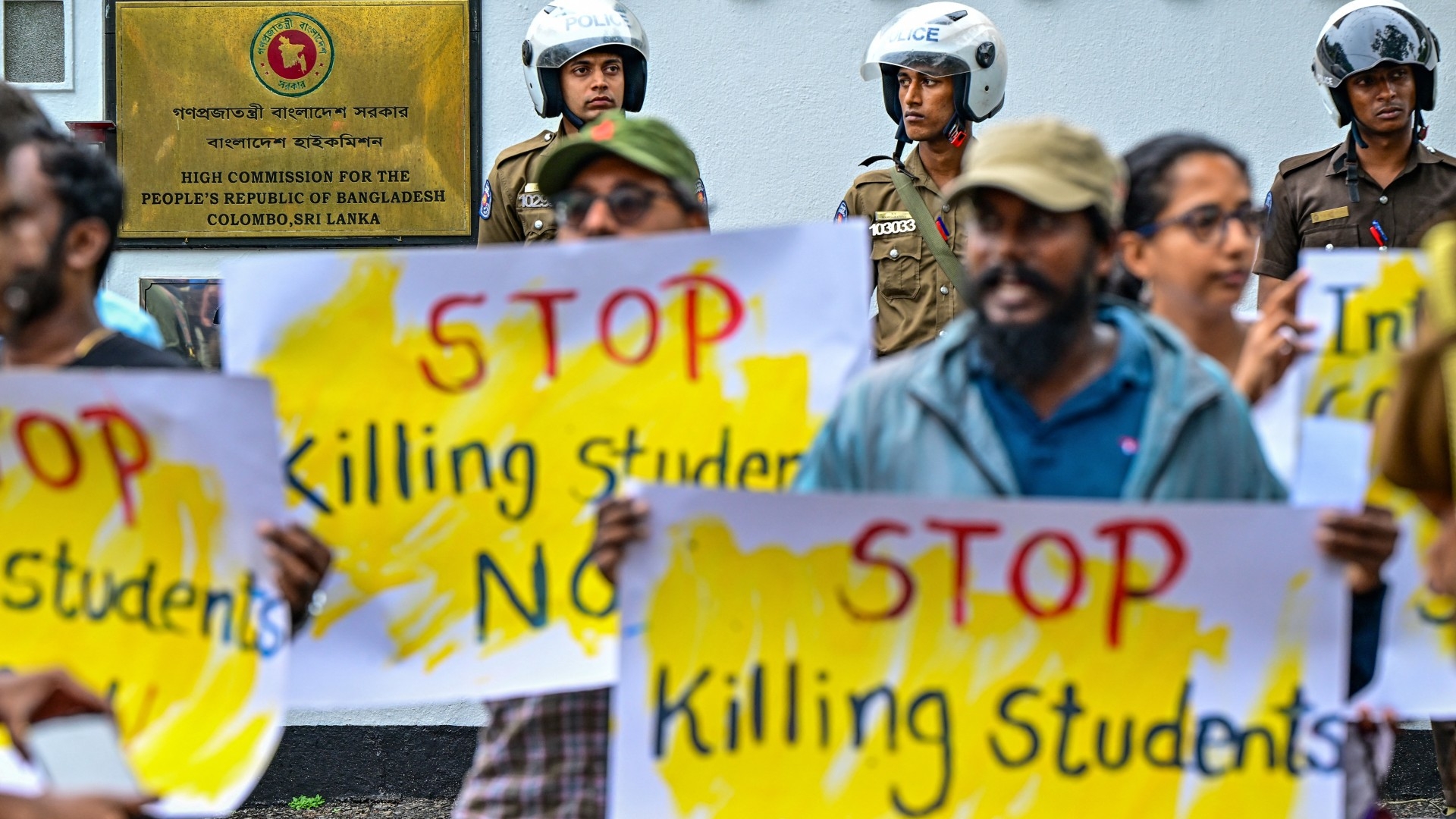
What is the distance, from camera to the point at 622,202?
356cm

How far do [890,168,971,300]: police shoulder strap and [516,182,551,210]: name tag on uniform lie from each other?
1.12 meters

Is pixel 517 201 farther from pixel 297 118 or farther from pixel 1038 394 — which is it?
pixel 1038 394

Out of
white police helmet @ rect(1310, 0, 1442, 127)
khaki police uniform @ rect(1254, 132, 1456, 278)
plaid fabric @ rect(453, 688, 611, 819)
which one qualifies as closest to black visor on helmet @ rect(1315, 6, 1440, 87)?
white police helmet @ rect(1310, 0, 1442, 127)

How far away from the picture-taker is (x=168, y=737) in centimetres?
310

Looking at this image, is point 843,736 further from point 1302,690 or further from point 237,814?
point 237,814

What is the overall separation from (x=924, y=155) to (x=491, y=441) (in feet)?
10.2

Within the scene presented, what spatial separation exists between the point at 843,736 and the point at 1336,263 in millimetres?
1621

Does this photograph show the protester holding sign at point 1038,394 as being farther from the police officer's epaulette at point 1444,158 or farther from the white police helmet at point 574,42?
the police officer's epaulette at point 1444,158

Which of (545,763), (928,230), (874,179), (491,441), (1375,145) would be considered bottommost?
(545,763)

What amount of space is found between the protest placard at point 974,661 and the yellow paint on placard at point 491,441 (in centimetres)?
42

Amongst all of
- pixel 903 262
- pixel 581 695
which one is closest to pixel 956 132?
pixel 903 262

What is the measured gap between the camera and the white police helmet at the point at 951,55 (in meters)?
6.05

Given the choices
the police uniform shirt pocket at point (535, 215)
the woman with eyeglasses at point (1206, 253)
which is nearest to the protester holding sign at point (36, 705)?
the woman with eyeglasses at point (1206, 253)

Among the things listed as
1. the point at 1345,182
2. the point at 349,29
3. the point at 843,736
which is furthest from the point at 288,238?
the point at 843,736
